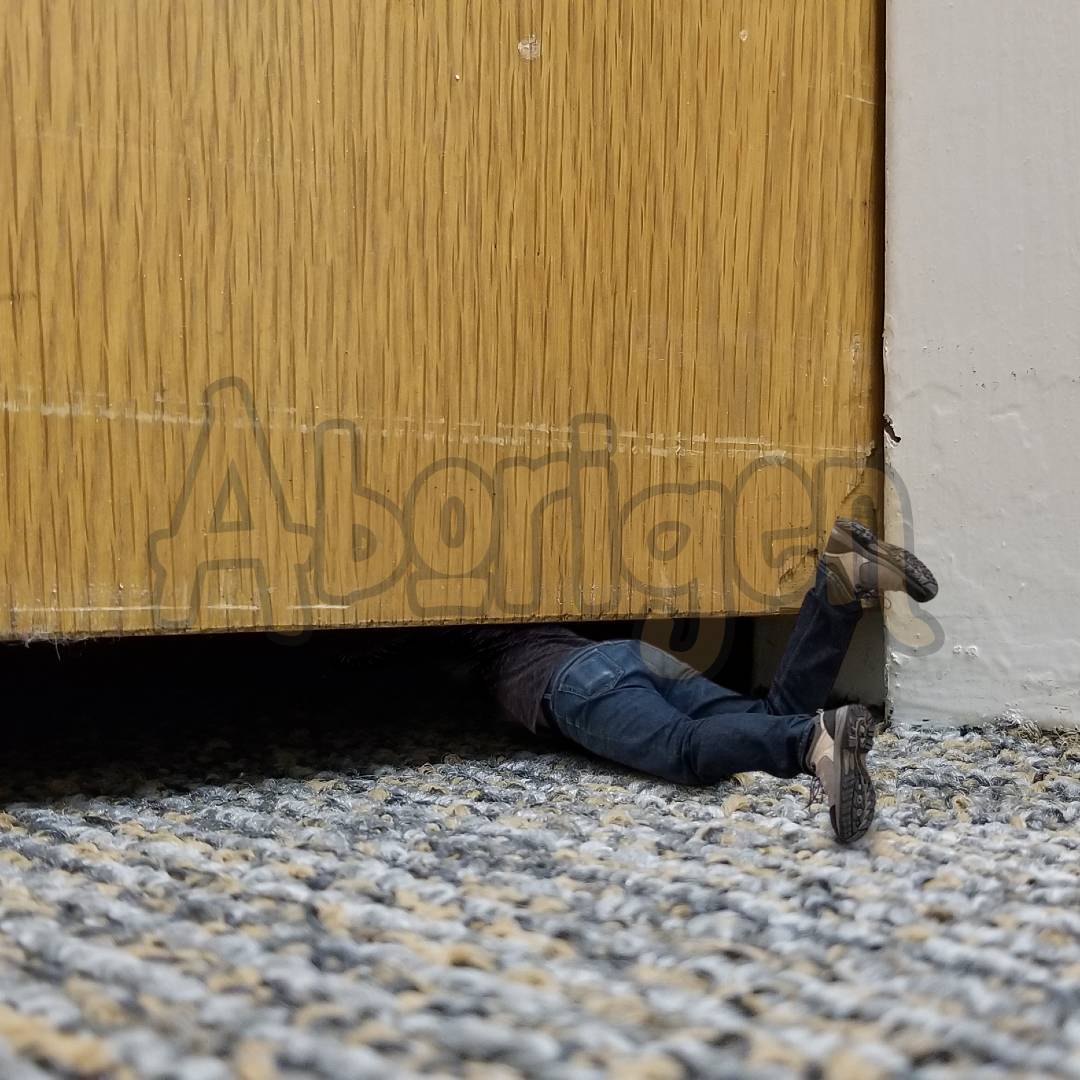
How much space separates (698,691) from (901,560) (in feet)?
0.88

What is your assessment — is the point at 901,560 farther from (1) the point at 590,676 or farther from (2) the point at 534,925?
(2) the point at 534,925

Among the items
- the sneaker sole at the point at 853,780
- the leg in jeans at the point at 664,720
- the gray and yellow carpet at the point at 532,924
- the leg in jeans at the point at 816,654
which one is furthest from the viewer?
the leg in jeans at the point at 816,654

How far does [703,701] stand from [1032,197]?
0.67 meters

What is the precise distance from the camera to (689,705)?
3.78 ft

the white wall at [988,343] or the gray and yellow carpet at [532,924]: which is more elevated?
the white wall at [988,343]

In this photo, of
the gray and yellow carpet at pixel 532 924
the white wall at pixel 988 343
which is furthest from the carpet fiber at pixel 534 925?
the white wall at pixel 988 343

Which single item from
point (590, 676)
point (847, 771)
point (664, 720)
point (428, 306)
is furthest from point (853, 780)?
point (428, 306)

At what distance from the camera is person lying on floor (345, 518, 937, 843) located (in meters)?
0.96

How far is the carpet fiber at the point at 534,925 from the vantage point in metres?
0.48

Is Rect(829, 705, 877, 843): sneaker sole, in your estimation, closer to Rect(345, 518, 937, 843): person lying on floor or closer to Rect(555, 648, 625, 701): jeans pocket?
Rect(345, 518, 937, 843): person lying on floor

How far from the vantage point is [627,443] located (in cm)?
114

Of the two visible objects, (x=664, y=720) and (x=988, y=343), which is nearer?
(x=664, y=720)

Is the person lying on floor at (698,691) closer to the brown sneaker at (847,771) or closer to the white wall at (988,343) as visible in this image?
the brown sneaker at (847,771)

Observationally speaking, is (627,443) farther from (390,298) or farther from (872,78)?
(872,78)
